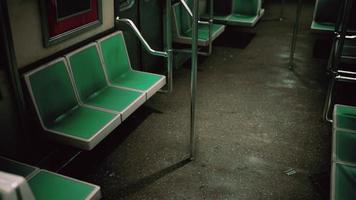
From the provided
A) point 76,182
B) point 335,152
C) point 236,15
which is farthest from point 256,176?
point 236,15

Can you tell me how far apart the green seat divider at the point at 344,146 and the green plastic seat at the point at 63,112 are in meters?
1.90

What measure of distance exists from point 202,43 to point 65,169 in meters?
3.03

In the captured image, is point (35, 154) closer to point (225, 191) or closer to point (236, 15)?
point (225, 191)

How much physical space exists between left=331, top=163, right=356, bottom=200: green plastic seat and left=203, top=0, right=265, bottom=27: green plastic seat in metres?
4.31

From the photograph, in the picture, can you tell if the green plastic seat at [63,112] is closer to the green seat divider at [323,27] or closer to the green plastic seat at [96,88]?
the green plastic seat at [96,88]

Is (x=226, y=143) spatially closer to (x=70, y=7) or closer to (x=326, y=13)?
(x=70, y=7)

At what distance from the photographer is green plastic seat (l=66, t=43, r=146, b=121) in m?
3.61

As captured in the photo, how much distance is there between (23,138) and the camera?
128 inches

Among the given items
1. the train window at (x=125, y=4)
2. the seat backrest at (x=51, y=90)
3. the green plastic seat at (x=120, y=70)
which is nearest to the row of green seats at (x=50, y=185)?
the seat backrest at (x=51, y=90)

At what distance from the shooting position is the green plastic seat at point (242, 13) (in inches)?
265

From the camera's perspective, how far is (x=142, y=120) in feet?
14.5

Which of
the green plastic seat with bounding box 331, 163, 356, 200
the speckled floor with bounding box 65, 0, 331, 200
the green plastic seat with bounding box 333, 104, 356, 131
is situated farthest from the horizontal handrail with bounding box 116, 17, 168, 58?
the green plastic seat with bounding box 331, 163, 356, 200

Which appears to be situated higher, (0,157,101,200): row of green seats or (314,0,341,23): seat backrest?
(314,0,341,23): seat backrest

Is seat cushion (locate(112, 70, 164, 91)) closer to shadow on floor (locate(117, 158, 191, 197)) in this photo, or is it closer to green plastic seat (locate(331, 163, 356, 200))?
shadow on floor (locate(117, 158, 191, 197))
